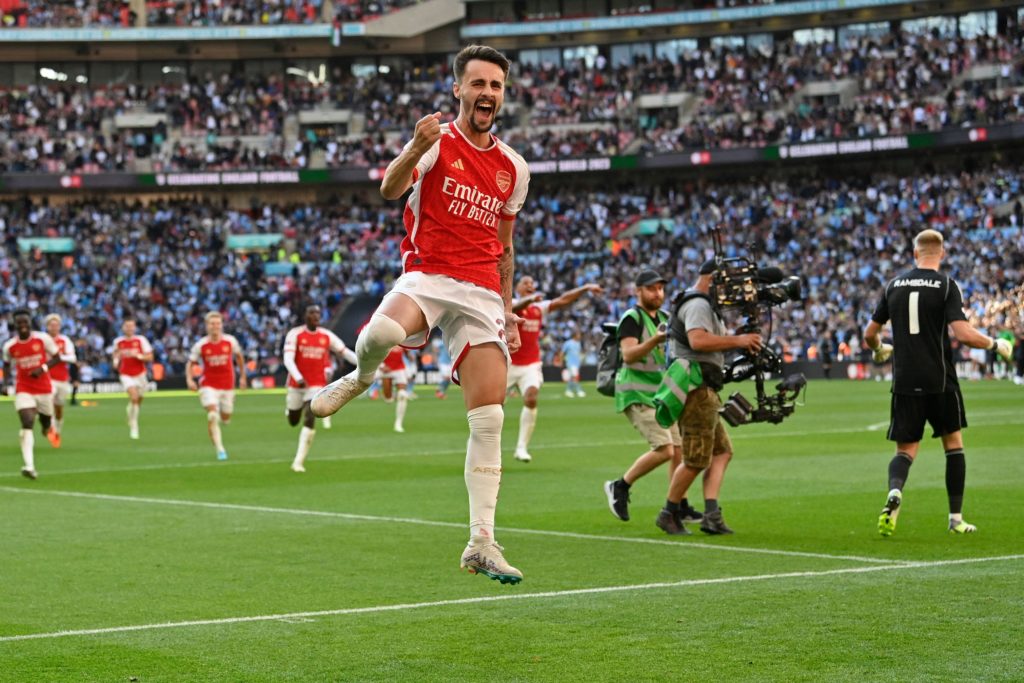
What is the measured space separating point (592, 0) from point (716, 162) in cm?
1310

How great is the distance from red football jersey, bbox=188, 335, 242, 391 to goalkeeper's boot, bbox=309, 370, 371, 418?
17.5 m

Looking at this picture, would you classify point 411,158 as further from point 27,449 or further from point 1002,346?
point 27,449

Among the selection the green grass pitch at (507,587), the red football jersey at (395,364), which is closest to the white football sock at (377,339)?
the green grass pitch at (507,587)

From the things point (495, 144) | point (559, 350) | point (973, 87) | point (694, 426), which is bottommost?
point (559, 350)

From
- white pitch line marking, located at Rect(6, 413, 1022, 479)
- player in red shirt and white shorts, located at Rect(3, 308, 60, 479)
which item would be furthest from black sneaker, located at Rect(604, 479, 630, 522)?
player in red shirt and white shorts, located at Rect(3, 308, 60, 479)

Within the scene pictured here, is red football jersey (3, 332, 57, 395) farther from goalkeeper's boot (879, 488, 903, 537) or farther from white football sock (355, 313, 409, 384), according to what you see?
white football sock (355, 313, 409, 384)

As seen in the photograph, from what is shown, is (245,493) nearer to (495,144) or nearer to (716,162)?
(495,144)

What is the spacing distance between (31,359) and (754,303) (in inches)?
538

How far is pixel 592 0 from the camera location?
76.7 m

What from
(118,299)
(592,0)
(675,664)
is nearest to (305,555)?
(675,664)

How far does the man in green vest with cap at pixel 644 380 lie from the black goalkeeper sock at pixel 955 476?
256 cm

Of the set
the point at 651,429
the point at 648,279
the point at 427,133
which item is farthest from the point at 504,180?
the point at 651,429

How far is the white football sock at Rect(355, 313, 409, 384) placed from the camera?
24.1ft

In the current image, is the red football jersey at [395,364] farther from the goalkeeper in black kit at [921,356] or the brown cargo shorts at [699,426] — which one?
the goalkeeper in black kit at [921,356]
